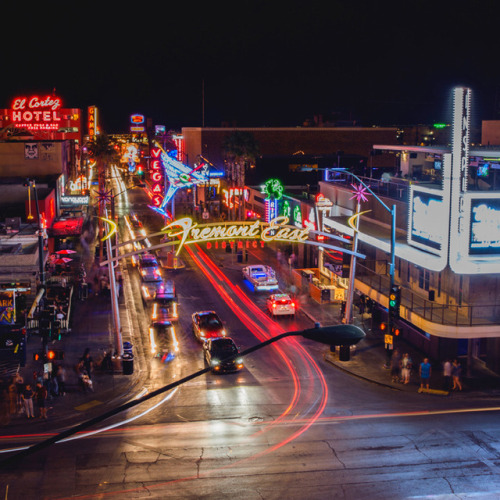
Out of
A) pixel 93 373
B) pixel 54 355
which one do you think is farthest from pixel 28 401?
pixel 93 373

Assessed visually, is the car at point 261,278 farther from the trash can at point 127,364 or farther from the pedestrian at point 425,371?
the pedestrian at point 425,371

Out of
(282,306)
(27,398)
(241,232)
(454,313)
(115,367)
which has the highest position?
(241,232)

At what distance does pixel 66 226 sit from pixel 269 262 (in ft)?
58.8

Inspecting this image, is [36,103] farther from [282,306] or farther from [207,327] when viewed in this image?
[207,327]

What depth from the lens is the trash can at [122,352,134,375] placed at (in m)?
30.3

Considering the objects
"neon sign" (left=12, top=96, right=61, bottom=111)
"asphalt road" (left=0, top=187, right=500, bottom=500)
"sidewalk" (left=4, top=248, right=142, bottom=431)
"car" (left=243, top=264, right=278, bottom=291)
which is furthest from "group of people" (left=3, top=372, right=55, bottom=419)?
"neon sign" (left=12, top=96, right=61, bottom=111)

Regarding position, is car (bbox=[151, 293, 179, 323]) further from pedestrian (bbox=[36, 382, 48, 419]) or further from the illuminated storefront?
the illuminated storefront

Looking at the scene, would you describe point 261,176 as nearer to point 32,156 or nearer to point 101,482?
point 32,156

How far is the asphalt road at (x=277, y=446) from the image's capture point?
18562 millimetres

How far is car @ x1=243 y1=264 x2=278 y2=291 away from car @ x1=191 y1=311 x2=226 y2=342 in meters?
10.5

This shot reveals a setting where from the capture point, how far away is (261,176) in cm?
8119

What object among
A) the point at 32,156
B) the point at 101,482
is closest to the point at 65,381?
the point at 101,482

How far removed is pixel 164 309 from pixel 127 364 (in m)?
10.5

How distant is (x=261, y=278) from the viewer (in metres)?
→ 47.1
